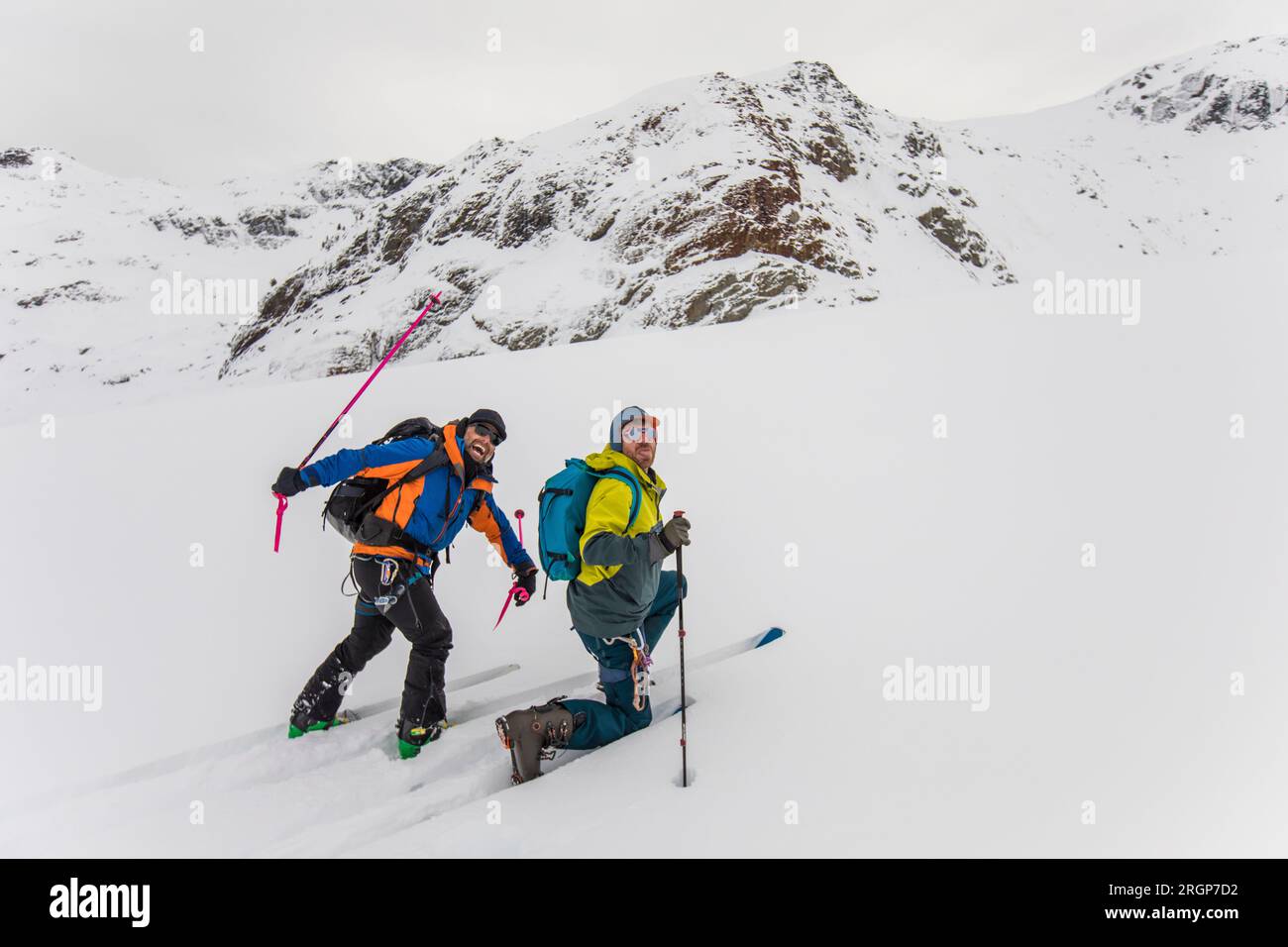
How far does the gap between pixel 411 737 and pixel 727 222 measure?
1074 inches

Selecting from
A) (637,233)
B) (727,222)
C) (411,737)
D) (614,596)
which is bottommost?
(411,737)

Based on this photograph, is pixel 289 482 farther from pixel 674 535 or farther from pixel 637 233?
pixel 637 233

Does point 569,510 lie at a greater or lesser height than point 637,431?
lesser

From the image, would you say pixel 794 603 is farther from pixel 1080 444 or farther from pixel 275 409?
pixel 275 409

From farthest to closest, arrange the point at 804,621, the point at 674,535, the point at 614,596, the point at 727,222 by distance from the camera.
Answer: the point at 727,222 < the point at 804,621 < the point at 614,596 < the point at 674,535

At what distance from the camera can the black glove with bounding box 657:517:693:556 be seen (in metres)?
2.92

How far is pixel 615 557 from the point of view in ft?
9.59

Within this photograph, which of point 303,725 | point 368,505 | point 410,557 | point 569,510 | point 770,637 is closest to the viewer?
point 569,510

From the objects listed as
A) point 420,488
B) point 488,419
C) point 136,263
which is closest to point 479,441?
point 488,419

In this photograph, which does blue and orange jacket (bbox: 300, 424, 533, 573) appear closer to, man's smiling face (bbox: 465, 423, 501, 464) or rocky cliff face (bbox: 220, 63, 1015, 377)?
man's smiling face (bbox: 465, 423, 501, 464)

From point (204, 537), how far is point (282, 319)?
125 ft

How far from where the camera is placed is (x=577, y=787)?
118 inches

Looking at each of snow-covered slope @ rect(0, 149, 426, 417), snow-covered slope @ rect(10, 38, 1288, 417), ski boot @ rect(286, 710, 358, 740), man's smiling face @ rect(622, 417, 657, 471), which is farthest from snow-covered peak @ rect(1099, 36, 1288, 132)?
ski boot @ rect(286, 710, 358, 740)
